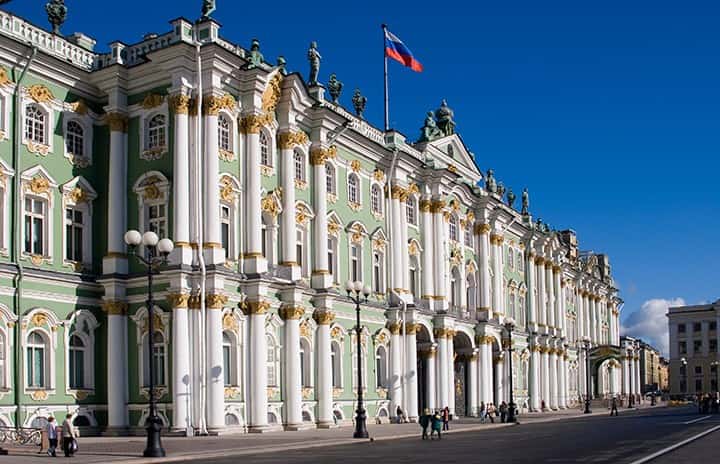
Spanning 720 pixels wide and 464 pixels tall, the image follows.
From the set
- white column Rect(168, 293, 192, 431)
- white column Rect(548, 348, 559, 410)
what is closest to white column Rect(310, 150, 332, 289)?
white column Rect(168, 293, 192, 431)

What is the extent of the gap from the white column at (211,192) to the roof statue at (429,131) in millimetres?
26084

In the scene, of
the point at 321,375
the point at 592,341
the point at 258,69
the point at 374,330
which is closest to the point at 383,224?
the point at 374,330

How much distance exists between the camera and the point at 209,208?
1732 inches

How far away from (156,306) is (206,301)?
229cm

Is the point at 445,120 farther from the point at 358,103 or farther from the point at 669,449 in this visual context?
the point at 669,449

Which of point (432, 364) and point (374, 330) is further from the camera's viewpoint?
point (432, 364)

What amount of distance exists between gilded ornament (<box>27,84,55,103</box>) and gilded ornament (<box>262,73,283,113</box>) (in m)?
9.79

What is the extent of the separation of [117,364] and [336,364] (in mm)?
14394

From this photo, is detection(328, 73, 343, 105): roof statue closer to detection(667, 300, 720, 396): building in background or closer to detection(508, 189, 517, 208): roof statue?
detection(508, 189, 517, 208): roof statue

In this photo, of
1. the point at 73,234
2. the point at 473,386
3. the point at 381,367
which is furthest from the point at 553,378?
the point at 73,234

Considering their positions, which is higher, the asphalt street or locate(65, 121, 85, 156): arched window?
locate(65, 121, 85, 156): arched window

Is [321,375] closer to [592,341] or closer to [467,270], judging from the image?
[467,270]

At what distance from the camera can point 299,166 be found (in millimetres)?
52531

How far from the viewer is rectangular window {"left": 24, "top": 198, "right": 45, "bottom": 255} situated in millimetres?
41562
